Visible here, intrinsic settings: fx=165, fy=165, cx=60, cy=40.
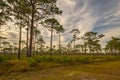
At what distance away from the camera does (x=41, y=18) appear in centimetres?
2947

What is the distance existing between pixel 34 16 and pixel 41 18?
4.23 feet

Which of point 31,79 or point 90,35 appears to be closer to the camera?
point 31,79

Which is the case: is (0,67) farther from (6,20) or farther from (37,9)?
(37,9)

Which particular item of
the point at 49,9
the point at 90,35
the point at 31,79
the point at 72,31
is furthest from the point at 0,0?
the point at 90,35

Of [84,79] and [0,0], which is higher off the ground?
[0,0]

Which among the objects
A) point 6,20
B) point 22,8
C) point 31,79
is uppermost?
point 22,8

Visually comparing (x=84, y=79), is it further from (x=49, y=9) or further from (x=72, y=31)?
(x=72, y=31)

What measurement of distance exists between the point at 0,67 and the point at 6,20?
10.9 m

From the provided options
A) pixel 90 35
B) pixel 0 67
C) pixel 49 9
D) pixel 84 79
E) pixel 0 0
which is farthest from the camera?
pixel 90 35

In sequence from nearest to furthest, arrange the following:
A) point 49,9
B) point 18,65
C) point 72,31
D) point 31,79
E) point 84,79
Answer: point 84,79 → point 31,79 → point 18,65 → point 49,9 → point 72,31

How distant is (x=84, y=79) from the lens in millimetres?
12312

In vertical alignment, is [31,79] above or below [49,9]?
below

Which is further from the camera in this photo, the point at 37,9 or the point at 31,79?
the point at 37,9

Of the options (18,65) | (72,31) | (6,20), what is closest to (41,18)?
(6,20)
